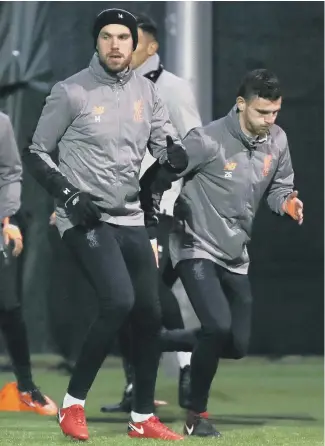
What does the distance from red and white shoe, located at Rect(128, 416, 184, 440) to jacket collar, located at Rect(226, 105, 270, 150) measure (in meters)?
1.32

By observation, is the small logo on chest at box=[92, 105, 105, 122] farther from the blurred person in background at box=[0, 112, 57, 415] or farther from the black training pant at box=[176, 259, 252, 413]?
the blurred person in background at box=[0, 112, 57, 415]

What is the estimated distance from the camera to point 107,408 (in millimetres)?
7156

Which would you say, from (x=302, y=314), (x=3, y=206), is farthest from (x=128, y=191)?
(x=302, y=314)

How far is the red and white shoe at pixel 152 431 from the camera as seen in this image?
19.3 feet

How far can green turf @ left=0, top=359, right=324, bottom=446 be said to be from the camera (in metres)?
6.01

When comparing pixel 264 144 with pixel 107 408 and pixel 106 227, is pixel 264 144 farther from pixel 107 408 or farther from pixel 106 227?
pixel 107 408

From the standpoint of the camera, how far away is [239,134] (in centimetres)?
625

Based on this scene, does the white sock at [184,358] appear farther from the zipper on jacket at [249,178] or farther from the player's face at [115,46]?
the player's face at [115,46]

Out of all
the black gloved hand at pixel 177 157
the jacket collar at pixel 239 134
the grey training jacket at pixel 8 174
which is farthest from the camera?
the grey training jacket at pixel 8 174

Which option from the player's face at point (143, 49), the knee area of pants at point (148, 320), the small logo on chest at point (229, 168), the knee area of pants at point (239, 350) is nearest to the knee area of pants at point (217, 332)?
the knee area of pants at point (239, 350)

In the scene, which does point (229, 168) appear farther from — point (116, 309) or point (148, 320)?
point (116, 309)

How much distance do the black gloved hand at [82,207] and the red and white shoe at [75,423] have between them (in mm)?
798

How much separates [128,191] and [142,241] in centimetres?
23

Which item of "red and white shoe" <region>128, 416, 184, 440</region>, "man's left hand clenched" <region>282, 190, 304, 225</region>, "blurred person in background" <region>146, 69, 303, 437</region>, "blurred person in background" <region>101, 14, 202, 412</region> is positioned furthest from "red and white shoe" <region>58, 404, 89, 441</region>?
"man's left hand clenched" <region>282, 190, 304, 225</region>
